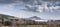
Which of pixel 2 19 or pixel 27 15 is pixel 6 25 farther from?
pixel 27 15

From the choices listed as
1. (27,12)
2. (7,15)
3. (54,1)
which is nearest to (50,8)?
(54,1)

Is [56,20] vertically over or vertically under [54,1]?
under

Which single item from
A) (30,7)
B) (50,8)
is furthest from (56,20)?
(30,7)

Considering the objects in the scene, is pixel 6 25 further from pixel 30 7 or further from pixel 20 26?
pixel 30 7

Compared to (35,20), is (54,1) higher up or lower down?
higher up

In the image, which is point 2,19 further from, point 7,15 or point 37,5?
point 37,5

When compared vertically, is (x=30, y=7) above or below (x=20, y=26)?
above
